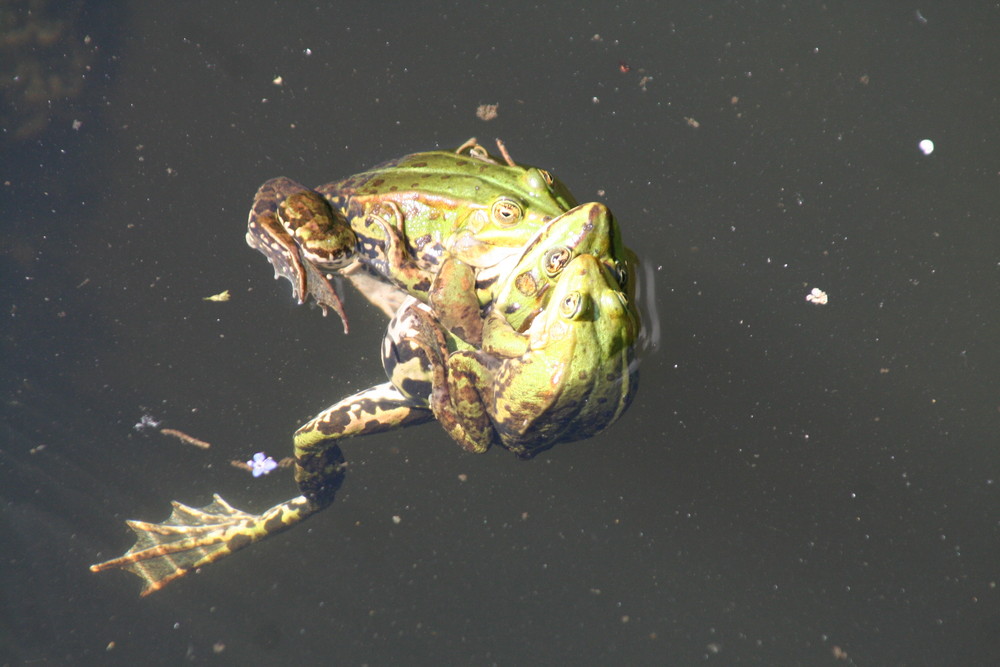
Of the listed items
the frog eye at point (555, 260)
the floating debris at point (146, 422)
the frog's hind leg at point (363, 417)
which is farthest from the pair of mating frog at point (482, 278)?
the floating debris at point (146, 422)

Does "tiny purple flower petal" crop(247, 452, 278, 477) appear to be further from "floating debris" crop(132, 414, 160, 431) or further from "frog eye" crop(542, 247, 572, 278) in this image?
"frog eye" crop(542, 247, 572, 278)

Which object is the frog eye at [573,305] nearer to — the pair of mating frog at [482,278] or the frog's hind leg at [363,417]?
the pair of mating frog at [482,278]

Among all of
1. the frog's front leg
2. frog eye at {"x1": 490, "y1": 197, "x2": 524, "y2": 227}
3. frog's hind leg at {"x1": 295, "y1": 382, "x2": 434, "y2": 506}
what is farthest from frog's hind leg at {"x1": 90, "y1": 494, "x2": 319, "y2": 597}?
frog eye at {"x1": 490, "y1": 197, "x2": 524, "y2": 227}

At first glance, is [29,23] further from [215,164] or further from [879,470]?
[879,470]

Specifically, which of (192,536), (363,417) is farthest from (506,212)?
(192,536)

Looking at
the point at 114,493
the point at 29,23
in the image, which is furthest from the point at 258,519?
the point at 29,23

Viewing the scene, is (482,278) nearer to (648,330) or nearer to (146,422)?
(648,330)

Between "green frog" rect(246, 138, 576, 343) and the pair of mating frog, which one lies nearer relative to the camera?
the pair of mating frog

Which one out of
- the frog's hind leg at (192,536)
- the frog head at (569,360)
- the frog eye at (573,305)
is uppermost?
the frog eye at (573,305)
